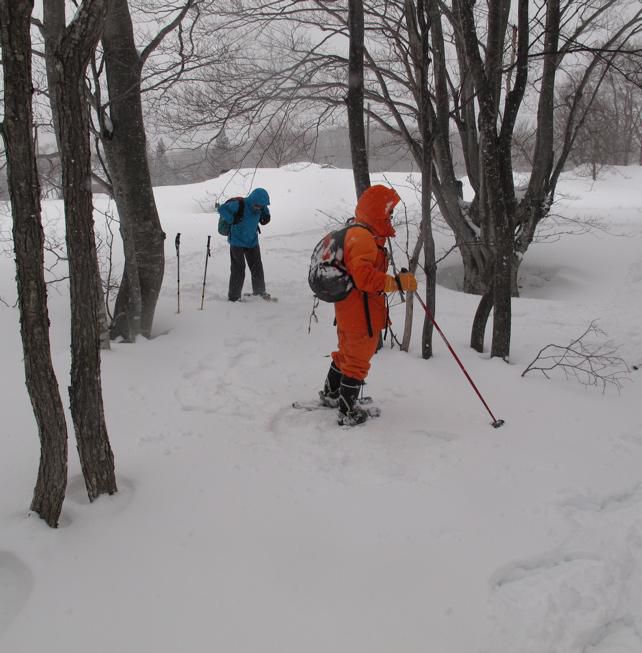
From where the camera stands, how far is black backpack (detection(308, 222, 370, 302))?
3.54 m

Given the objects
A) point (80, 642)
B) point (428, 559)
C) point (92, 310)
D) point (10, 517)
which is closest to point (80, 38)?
point (92, 310)

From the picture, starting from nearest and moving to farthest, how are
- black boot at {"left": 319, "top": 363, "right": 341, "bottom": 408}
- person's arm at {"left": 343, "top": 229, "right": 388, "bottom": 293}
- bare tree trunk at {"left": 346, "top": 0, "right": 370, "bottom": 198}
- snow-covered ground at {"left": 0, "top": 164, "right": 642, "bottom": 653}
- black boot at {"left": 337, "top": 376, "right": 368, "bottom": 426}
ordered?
snow-covered ground at {"left": 0, "top": 164, "right": 642, "bottom": 653} < person's arm at {"left": 343, "top": 229, "right": 388, "bottom": 293} < black boot at {"left": 337, "top": 376, "right": 368, "bottom": 426} < black boot at {"left": 319, "top": 363, "right": 341, "bottom": 408} < bare tree trunk at {"left": 346, "top": 0, "right": 370, "bottom": 198}

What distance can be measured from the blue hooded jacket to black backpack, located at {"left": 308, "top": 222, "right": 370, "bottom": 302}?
12.1 ft

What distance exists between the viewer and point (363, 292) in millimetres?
3633

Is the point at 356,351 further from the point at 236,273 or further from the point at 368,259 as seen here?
the point at 236,273

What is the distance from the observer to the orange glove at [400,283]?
3.46 m

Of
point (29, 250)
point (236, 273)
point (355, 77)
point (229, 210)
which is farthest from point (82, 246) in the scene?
point (229, 210)

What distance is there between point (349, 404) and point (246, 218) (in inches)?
161

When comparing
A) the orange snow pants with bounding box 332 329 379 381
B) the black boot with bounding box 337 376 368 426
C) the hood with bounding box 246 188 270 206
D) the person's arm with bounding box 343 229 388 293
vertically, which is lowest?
the black boot with bounding box 337 376 368 426

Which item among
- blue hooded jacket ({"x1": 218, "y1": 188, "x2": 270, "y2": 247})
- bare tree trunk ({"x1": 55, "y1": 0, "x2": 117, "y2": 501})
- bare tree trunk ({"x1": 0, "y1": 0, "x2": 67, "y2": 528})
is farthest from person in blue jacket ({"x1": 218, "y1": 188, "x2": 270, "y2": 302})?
bare tree trunk ({"x1": 0, "y1": 0, "x2": 67, "y2": 528})

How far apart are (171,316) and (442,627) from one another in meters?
4.71

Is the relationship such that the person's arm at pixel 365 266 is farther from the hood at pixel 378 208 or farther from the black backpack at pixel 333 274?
the hood at pixel 378 208

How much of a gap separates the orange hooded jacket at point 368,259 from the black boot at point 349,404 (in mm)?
401

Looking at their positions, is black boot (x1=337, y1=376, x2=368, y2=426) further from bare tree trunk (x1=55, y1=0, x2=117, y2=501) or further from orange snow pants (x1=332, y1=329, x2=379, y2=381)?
bare tree trunk (x1=55, y1=0, x2=117, y2=501)
